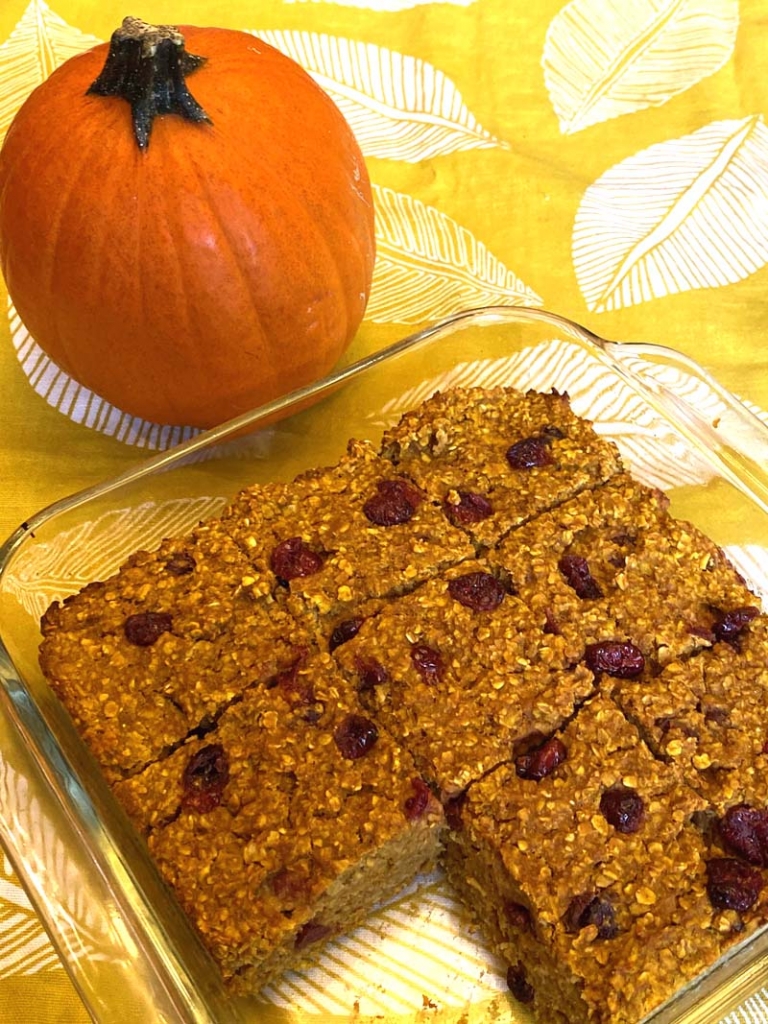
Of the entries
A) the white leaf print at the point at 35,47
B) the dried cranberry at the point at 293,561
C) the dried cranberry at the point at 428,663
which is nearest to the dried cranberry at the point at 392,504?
the dried cranberry at the point at 293,561

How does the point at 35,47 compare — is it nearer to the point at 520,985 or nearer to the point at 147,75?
the point at 147,75

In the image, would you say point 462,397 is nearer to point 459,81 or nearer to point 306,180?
point 306,180

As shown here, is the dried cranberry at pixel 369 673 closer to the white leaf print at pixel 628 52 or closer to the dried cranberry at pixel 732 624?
the dried cranberry at pixel 732 624

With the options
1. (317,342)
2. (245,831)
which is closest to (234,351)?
(317,342)

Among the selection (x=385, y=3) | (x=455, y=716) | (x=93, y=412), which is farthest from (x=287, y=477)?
(x=385, y=3)

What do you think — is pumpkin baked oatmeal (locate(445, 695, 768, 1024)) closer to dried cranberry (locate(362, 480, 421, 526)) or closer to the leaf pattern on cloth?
dried cranberry (locate(362, 480, 421, 526))

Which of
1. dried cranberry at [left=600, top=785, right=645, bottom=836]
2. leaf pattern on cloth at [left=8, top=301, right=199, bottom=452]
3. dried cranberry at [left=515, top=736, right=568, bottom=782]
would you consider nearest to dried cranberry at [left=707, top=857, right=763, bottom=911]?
dried cranberry at [left=600, top=785, right=645, bottom=836]
